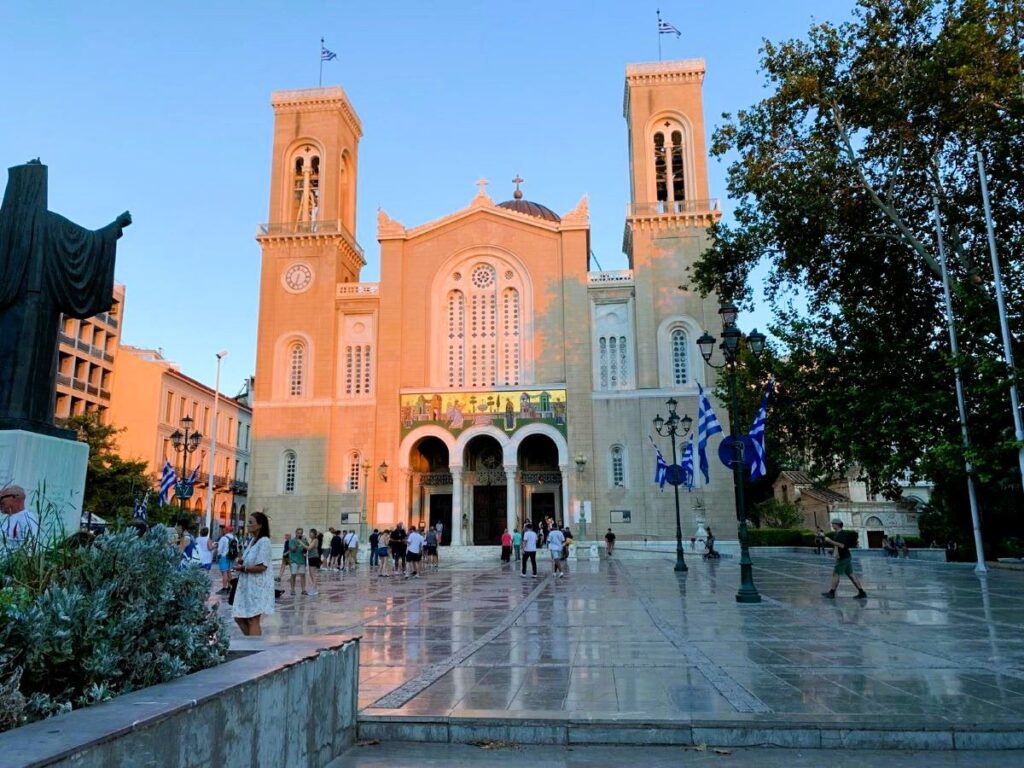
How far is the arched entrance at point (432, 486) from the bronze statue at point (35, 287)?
96.7ft

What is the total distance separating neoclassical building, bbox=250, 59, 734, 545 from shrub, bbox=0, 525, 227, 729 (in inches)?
1229

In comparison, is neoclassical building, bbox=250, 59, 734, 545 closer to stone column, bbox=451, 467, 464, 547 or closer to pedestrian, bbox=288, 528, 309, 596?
stone column, bbox=451, 467, 464, 547

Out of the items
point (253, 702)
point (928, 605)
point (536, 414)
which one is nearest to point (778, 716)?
point (253, 702)

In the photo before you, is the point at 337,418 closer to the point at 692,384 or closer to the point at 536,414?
Result: the point at 536,414

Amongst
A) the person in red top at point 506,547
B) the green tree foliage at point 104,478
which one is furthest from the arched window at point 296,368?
the person in red top at point 506,547

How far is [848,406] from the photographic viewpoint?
750 inches

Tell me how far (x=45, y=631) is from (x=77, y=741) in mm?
708

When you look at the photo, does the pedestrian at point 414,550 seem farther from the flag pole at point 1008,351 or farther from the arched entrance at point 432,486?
the arched entrance at point 432,486

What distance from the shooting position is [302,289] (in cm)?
3812

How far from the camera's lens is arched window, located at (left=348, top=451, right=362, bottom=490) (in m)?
36.1

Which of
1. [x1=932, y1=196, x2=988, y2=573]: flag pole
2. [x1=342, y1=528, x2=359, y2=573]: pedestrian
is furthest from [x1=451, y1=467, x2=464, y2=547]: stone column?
[x1=932, y1=196, x2=988, y2=573]: flag pole

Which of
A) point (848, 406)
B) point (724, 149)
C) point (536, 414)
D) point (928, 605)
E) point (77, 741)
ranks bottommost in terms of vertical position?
point (928, 605)

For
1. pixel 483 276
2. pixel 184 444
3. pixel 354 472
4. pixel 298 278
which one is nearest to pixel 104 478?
pixel 184 444

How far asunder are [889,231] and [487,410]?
2015cm
